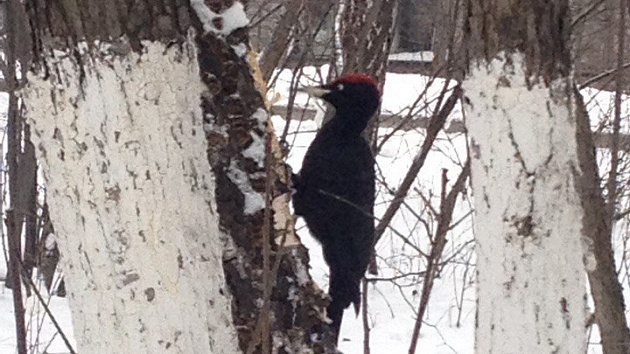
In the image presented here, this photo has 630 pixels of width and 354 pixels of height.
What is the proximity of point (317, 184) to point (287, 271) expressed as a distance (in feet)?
2.54

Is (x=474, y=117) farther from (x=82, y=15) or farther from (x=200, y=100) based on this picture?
(x=82, y=15)

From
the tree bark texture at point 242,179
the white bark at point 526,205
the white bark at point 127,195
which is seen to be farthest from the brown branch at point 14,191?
the white bark at point 526,205

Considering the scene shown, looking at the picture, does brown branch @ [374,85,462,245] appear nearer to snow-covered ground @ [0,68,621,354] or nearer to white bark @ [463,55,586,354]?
white bark @ [463,55,586,354]

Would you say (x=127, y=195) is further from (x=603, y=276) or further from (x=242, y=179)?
(x=603, y=276)

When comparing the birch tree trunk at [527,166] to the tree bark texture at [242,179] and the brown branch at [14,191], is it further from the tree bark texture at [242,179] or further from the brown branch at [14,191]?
the brown branch at [14,191]

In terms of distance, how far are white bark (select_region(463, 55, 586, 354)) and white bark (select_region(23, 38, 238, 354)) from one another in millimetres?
479

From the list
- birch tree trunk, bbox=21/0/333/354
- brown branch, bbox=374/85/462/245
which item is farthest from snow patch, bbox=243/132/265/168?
brown branch, bbox=374/85/462/245

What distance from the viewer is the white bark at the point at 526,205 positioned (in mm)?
1663

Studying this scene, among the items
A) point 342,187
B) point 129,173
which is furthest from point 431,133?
point 129,173

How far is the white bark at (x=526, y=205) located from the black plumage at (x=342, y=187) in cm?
111

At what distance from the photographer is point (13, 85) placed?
276 centimetres

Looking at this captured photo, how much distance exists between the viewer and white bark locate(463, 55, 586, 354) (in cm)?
166

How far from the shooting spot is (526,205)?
1671 millimetres

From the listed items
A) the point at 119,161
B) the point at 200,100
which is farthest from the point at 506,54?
the point at 119,161
